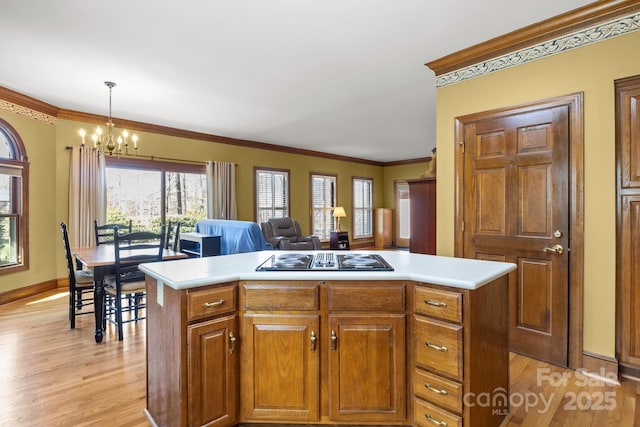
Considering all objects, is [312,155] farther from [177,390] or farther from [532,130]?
[177,390]

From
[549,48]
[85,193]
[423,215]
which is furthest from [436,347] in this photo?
[85,193]

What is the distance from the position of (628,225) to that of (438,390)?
74.2 inches

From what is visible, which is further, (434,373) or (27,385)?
(27,385)

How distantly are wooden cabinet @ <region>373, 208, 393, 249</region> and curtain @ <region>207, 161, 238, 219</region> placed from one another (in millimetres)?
4900

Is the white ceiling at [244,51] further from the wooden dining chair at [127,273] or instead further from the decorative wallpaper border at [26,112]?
the wooden dining chair at [127,273]

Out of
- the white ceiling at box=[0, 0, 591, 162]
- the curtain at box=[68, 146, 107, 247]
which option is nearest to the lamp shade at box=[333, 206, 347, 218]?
the white ceiling at box=[0, 0, 591, 162]

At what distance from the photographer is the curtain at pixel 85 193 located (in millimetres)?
4895

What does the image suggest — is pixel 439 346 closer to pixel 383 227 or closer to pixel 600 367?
pixel 600 367

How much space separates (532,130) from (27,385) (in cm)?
418

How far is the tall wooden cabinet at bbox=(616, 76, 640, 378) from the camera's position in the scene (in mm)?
2285

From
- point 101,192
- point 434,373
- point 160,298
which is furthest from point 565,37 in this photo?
point 101,192

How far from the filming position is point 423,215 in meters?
4.09

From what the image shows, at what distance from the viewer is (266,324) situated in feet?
5.71

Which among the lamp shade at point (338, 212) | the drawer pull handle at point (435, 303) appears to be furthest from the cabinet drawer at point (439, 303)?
the lamp shade at point (338, 212)
